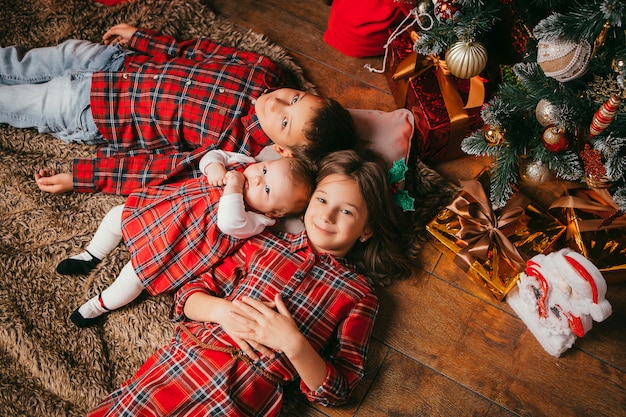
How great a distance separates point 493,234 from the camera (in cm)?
155

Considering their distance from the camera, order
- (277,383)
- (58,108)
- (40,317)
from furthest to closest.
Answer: (58,108) → (40,317) → (277,383)

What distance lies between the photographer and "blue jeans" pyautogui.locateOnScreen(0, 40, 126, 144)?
169 centimetres

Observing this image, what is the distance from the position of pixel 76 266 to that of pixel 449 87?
128cm

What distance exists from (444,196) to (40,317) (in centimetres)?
128

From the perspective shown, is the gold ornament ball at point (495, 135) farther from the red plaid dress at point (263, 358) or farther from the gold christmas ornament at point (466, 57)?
the red plaid dress at point (263, 358)

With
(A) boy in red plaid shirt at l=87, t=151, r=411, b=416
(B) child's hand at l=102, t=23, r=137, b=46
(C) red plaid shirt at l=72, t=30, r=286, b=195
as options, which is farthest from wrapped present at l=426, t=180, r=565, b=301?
(B) child's hand at l=102, t=23, r=137, b=46

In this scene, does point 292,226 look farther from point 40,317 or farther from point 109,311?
point 40,317

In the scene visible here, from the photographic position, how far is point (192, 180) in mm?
1515

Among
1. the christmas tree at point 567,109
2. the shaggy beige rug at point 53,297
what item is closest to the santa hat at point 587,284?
the christmas tree at point 567,109

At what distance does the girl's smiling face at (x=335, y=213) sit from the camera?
1365 millimetres

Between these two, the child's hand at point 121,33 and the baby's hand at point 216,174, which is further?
the child's hand at point 121,33

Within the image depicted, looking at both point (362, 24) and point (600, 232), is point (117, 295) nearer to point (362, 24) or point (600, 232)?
point (362, 24)

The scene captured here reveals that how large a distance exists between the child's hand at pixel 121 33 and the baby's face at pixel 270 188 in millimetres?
841

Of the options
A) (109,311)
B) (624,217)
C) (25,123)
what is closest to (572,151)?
(624,217)
